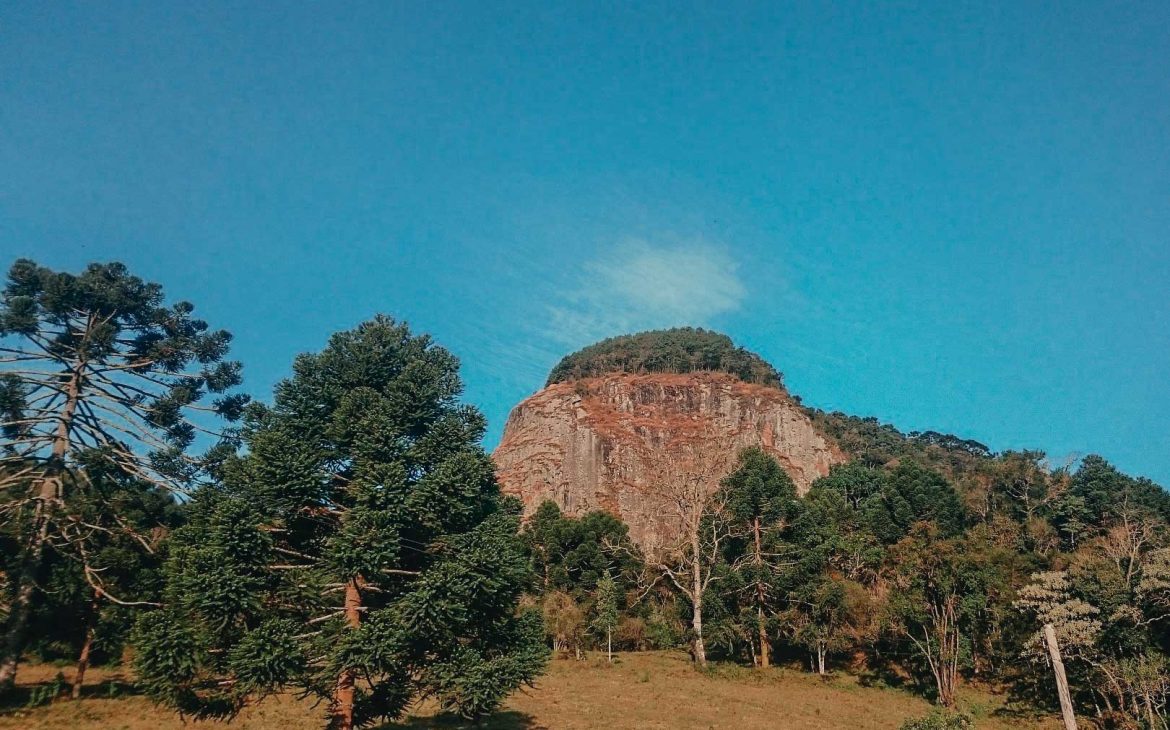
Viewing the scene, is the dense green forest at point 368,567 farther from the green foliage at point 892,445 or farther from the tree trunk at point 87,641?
the green foliage at point 892,445

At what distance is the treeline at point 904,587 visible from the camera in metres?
27.4

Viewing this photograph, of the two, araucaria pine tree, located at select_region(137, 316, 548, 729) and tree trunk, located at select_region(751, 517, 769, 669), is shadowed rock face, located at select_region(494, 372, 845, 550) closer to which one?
tree trunk, located at select_region(751, 517, 769, 669)

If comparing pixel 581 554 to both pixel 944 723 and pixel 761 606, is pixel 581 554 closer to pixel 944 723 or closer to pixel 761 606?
pixel 761 606

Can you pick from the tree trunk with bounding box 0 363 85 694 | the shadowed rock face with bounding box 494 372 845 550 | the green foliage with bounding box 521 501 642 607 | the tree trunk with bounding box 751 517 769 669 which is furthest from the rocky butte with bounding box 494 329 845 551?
the tree trunk with bounding box 0 363 85 694

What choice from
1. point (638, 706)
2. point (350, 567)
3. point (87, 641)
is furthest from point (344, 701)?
point (87, 641)

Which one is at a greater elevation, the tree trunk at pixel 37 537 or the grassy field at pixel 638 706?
the tree trunk at pixel 37 537

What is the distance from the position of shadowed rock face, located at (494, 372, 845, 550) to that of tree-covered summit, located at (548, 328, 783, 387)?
1235cm

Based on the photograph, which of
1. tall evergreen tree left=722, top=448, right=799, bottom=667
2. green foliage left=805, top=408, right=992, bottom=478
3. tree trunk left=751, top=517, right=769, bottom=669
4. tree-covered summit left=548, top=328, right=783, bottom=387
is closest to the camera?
tree trunk left=751, top=517, right=769, bottom=669

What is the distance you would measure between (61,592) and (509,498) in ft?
63.1

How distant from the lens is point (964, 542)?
32.4 metres

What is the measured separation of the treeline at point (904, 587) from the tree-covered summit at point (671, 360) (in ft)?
323

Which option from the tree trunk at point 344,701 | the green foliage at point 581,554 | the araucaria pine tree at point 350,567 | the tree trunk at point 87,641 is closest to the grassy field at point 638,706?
the tree trunk at point 87,641

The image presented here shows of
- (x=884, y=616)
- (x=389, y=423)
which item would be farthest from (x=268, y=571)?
(x=884, y=616)

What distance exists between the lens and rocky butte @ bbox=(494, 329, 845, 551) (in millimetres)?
116812
